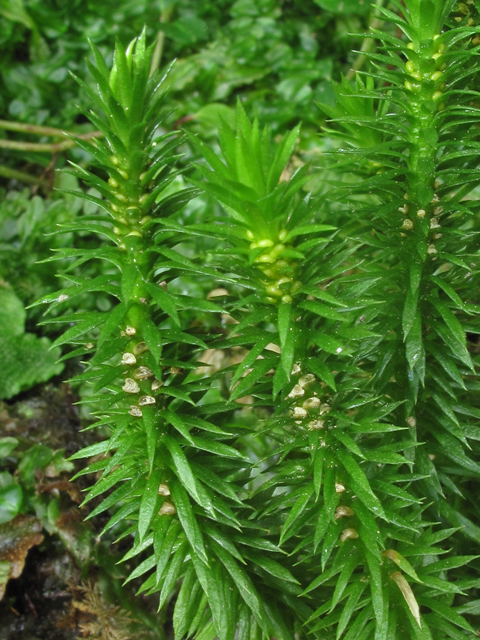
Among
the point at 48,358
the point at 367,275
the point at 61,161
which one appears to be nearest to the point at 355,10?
the point at 61,161

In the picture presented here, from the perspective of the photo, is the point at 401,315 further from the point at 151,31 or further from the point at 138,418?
the point at 151,31

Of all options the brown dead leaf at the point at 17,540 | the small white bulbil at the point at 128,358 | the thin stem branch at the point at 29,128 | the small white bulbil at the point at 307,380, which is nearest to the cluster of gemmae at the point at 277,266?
the small white bulbil at the point at 307,380

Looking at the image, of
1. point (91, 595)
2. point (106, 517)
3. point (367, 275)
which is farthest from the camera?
point (106, 517)

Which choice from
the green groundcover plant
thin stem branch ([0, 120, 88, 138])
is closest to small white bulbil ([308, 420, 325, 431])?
the green groundcover plant

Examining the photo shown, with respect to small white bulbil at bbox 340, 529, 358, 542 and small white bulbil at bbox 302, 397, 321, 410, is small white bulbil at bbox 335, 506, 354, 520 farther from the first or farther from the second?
small white bulbil at bbox 302, 397, 321, 410

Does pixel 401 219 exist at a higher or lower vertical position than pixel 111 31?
lower

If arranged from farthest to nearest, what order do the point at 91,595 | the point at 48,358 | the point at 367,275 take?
the point at 48,358
the point at 91,595
the point at 367,275

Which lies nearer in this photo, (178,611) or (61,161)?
(178,611)

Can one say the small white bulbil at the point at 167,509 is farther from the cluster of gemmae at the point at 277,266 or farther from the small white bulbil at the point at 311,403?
the cluster of gemmae at the point at 277,266
